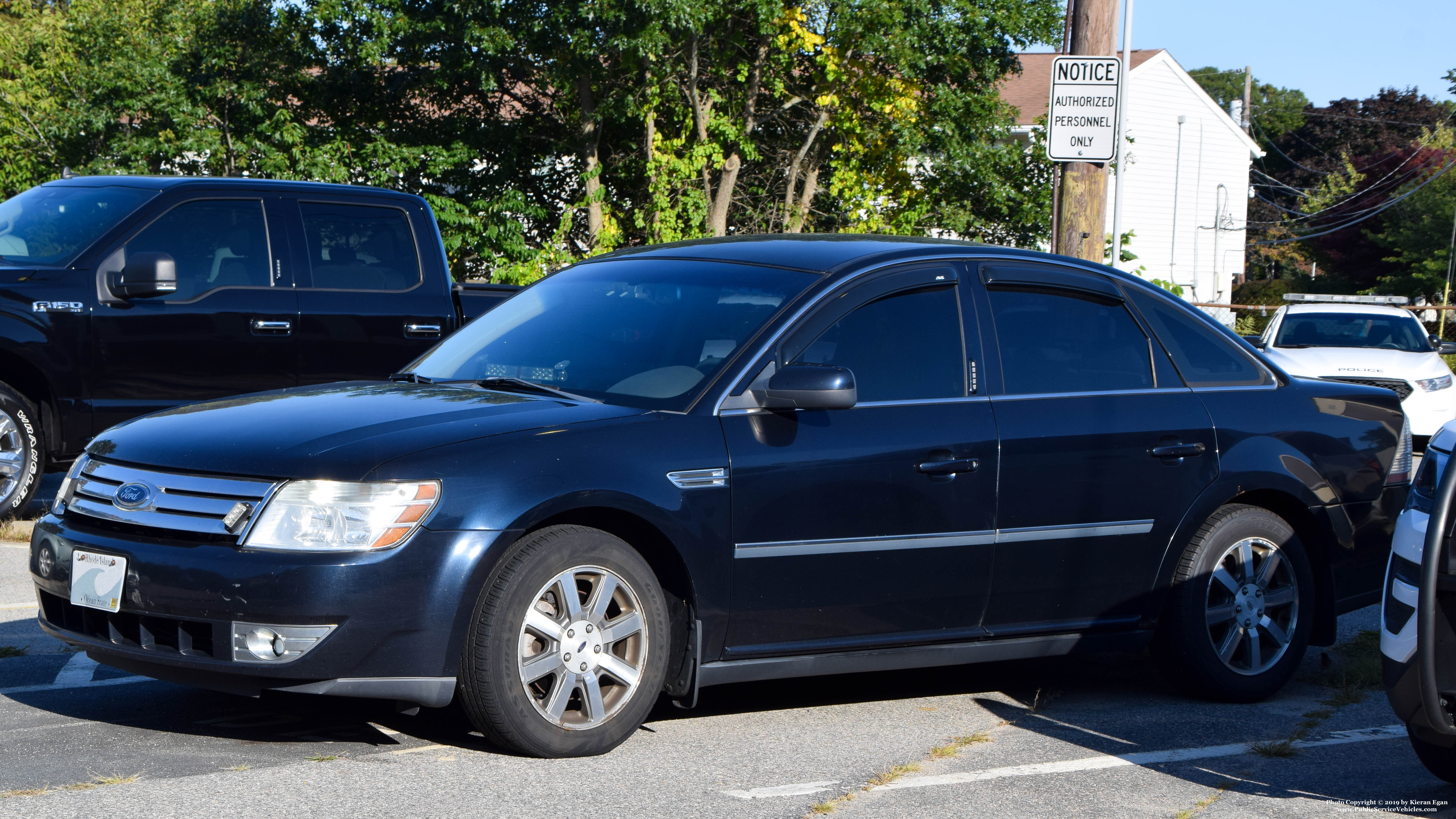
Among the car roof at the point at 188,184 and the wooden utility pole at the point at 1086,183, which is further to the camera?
the wooden utility pole at the point at 1086,183

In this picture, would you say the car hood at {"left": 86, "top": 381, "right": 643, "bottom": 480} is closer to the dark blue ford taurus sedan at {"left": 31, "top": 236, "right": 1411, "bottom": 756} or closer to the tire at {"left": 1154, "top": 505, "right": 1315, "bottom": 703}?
the dark blue ford taurus sedan at {"left": 31, "top": 236, "right": 1411, "bottom": 756}

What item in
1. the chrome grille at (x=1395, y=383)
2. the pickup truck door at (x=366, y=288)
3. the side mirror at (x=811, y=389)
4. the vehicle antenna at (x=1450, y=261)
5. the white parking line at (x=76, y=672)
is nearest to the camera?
the side mirror at (x=811, y=389)

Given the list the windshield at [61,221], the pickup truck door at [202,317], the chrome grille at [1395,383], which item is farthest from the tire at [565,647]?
the chrome grille at [1395,383]

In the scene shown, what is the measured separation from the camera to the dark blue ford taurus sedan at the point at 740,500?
14.5ft

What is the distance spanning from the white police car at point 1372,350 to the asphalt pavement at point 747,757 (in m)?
9.63

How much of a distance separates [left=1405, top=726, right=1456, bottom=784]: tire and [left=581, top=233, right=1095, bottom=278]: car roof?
2.23 meters

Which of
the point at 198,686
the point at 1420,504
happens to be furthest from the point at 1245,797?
the point at 198,686

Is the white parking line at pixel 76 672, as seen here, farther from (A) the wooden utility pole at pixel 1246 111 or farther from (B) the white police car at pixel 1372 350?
(A) the wooden utility pole at pixel 1246 111

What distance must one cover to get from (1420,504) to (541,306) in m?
3.18

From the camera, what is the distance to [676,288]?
5.63 meters

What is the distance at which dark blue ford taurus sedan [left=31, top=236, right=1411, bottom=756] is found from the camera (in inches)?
174

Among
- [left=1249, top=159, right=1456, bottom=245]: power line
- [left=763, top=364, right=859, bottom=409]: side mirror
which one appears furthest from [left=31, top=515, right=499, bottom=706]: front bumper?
[left=1249, top=159, right=1456, bottom=245]: power line

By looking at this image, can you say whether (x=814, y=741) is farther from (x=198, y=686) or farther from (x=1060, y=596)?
(x=198, y=686)

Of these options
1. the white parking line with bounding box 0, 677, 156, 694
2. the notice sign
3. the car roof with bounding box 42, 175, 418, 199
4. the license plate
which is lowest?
the white parking line with bounding box 0, 677, 156, 694
